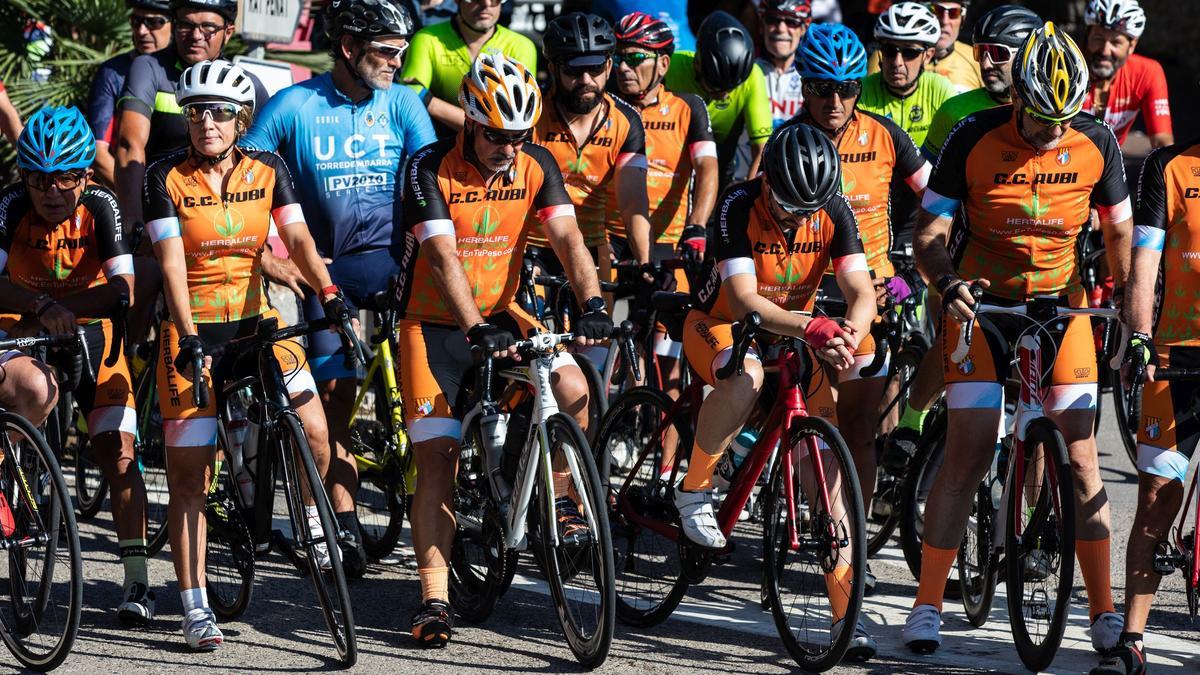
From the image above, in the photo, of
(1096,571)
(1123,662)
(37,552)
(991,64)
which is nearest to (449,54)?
(991,64)

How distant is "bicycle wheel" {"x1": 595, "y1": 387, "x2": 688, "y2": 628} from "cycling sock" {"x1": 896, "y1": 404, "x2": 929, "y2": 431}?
115cm

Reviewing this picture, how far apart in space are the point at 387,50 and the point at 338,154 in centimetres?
55

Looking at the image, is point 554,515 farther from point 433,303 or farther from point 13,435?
point 13,435

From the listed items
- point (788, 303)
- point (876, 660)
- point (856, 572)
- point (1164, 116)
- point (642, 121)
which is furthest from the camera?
point (1164, 116)

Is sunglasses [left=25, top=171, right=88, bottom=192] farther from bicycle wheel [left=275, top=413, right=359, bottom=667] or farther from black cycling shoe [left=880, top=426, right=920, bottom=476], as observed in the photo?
black cycling shoe [left=880, top=426, right=920, bottom=476]

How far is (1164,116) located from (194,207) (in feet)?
19.1

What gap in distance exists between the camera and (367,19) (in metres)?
7.97

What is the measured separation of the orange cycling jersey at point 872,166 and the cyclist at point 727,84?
151 centimetres

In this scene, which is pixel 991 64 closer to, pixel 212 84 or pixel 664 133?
pixel 664 133

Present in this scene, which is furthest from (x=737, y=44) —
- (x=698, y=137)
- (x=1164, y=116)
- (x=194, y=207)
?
(x=194, y=207)

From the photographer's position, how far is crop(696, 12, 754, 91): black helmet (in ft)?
30.6

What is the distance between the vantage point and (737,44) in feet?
30.5

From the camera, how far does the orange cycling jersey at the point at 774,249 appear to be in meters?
6.75

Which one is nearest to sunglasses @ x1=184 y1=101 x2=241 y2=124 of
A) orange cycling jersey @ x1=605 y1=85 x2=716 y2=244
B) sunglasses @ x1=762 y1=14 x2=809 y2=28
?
orange cycling jersey @ x1=605 y1=85 x2=716 y2=244
